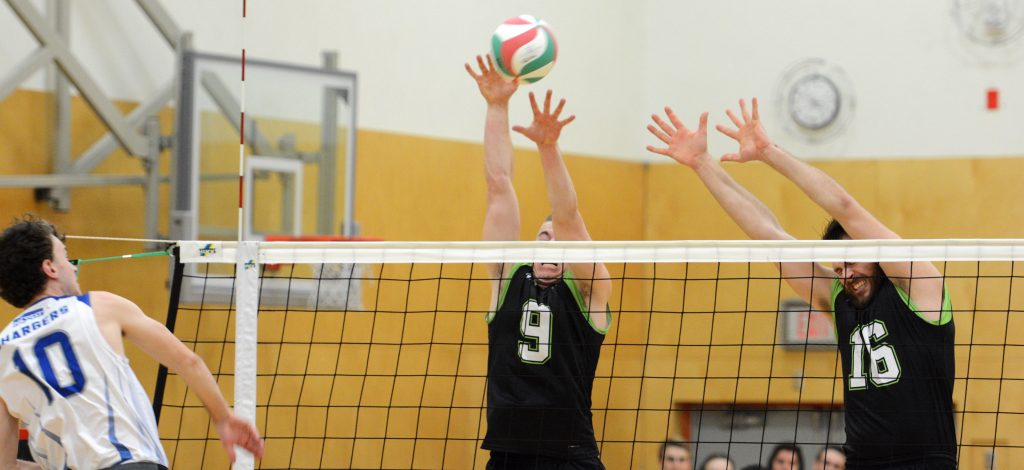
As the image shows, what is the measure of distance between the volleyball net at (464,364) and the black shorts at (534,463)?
8.64 ft

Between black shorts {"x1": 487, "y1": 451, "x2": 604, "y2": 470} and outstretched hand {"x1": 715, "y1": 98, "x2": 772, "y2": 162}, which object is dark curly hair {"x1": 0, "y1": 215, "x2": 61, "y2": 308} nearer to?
black shorts {"x1": 487, "y1": 451, "x2": 604, "y2": 470}

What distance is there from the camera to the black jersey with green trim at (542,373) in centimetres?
536

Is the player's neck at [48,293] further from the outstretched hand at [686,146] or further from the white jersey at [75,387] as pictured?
the outstretched hand at [686,146]

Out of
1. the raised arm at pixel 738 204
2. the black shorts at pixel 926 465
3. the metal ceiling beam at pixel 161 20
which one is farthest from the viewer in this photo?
the metal ceiling beam at pixel 161 20

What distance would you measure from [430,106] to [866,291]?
719cm

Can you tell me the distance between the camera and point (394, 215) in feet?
37.4

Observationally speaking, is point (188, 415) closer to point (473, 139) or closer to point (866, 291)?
point (473, 139)

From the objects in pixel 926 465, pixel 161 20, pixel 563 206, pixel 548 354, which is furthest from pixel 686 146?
pixel 161 20

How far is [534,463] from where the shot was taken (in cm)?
540

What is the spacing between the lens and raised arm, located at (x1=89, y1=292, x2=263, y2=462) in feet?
13.9

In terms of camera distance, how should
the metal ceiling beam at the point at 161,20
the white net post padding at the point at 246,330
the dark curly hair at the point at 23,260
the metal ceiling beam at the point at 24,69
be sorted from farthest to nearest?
the metal ceiling beam at the point at 161,20 → the metal ceiling beam at the point at 24,69 → the white net post padding at the point at 246,330 → the dark curly hair at the point at 23,260

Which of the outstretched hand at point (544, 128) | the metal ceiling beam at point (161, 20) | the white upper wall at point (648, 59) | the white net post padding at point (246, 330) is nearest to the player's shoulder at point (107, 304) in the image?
the white net post padding at point (246, 330)

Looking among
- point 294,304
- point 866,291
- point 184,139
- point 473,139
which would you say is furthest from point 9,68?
point 866,291

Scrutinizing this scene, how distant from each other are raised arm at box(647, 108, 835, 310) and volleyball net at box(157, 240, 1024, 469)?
Answer: 8.67 feet
